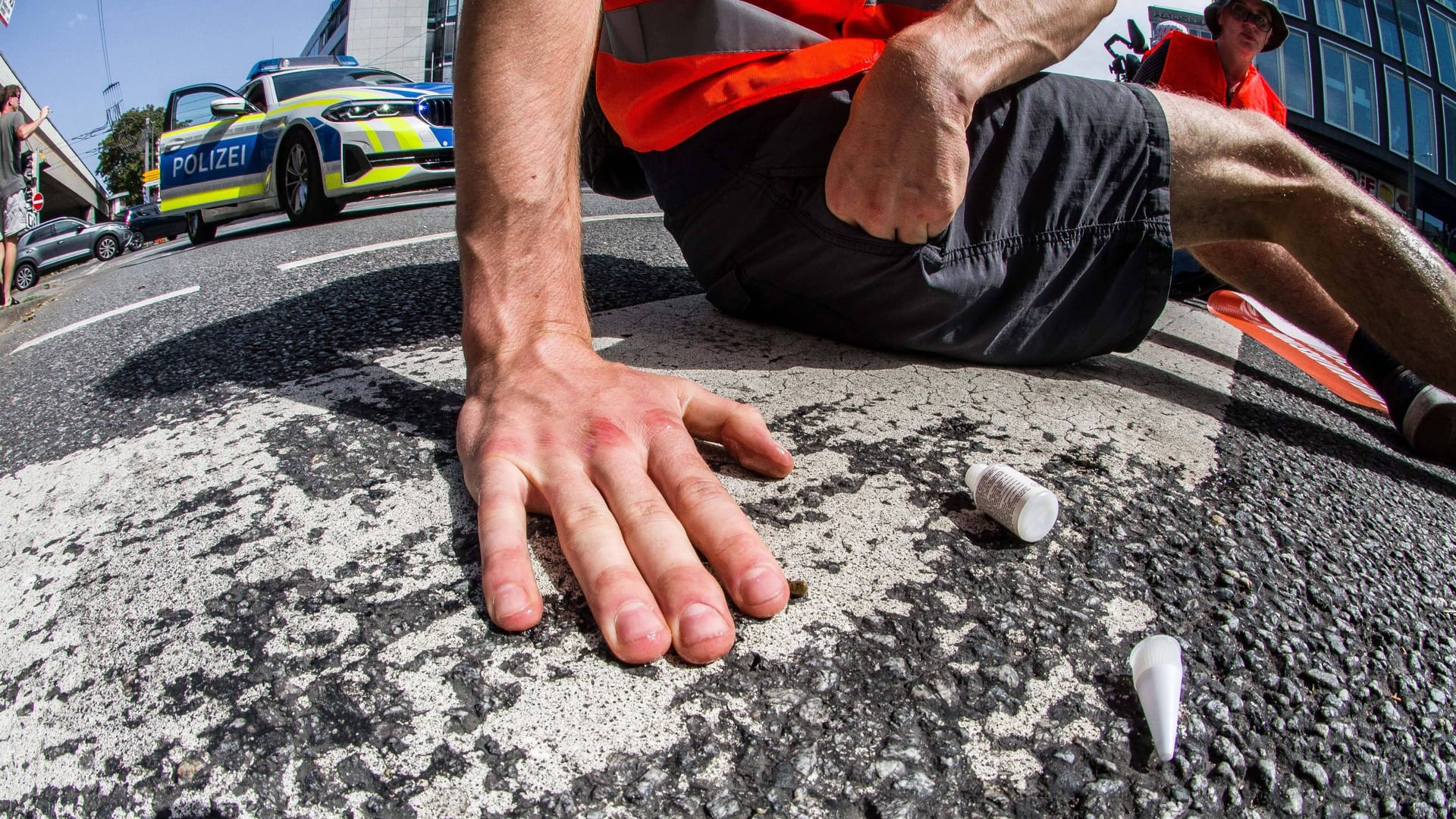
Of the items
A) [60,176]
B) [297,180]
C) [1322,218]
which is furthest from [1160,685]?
[60,176]

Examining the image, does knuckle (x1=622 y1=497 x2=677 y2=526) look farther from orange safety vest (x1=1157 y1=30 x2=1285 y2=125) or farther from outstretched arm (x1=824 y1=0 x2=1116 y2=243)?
orange safety vest (x1=1157 y1=30 x2=1285 y2=125)

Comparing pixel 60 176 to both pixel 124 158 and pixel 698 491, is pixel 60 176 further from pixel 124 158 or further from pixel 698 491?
pixel 698 491

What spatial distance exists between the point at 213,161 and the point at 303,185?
145 centimetres

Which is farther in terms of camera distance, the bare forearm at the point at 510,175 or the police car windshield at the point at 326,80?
the police car windshield at the point at 326,80

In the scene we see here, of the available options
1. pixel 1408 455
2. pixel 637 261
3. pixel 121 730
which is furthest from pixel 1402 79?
pixel 121 730

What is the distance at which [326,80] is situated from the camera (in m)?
6.95

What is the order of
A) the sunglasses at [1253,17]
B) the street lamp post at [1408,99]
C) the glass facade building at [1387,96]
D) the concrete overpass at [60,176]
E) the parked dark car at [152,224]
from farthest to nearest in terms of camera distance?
the concrete overpass at [60,176], the parked dark car at [152,224], the street lamp post at [1408,99], the glass facade building at [1387,96], the sunglasses at [1253,17]

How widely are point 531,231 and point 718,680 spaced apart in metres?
0.81

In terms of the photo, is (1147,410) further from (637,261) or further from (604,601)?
(637,261)

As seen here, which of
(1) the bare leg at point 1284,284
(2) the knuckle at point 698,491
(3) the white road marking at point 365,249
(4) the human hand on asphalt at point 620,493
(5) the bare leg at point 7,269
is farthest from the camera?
(5) the bare leg at point 7,269

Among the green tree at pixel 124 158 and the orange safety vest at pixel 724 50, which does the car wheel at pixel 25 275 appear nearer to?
the orange safety vest at pixel 724 50

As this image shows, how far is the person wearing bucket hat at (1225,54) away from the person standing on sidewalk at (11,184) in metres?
9.56

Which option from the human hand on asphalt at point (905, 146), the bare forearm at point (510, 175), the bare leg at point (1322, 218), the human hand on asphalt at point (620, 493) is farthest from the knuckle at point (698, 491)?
the bare leg at point (1322, 218)

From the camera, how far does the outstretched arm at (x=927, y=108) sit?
1.29 meters
